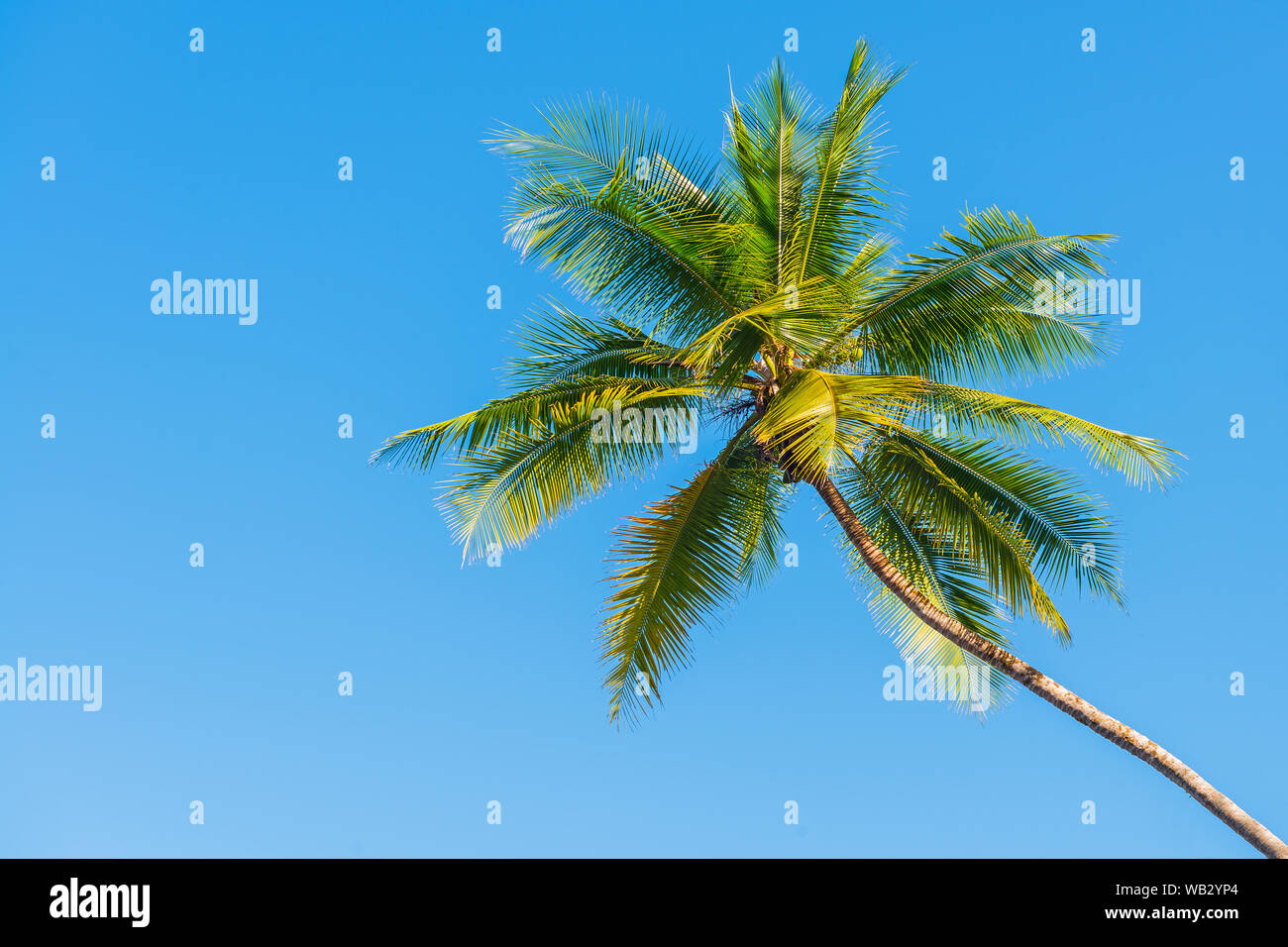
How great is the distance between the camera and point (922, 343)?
12.7m

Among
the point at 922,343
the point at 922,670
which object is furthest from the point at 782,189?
the point at 922,670

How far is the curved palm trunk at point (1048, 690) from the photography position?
10469 millimetres

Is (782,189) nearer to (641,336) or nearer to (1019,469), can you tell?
(641,336)

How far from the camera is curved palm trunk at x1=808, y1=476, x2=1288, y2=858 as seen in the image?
10469mm

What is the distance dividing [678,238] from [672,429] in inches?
91.2

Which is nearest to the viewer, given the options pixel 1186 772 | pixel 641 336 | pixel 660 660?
pixel 1186 772

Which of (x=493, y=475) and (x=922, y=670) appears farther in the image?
(x=922, y=670)

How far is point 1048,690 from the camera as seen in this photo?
457 inches
